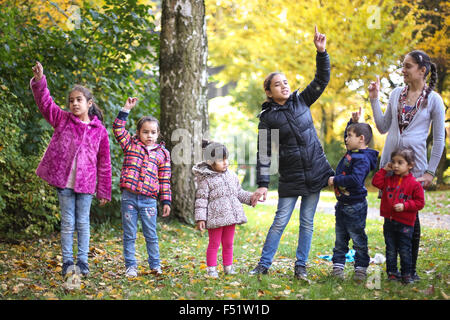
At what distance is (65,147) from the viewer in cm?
424

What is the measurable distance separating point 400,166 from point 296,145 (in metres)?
0.94

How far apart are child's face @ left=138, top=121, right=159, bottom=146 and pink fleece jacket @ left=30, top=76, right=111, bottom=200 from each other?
44cm

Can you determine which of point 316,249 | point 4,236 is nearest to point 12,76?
point 4,236

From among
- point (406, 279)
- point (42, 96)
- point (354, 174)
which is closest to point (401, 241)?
point (406, 279)

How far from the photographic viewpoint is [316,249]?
6.45 meters

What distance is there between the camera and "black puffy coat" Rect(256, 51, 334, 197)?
14.2 feet

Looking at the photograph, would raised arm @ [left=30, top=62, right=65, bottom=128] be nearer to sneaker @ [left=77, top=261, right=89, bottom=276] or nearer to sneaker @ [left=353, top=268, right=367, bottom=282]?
sneaker @ [left=77, top=261, right=89, bottom=276]

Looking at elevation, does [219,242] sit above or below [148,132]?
below

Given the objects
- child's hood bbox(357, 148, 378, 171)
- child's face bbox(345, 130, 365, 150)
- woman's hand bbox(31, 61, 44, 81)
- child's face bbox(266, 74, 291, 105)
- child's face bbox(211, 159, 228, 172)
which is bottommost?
child's face bbox(211, 159, 228, 172)

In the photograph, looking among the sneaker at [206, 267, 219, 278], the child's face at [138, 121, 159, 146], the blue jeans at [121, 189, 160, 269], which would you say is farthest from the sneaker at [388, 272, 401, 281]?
the child's face at [138, 121, 159, 146]

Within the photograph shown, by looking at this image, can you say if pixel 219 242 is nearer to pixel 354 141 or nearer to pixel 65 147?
pixel 354 141

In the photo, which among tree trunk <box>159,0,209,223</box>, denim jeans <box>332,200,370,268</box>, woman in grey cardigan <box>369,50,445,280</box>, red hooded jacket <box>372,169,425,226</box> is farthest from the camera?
tree trunk <box>159,0,209,223</box>

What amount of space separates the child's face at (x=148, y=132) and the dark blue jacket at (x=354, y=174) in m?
1.78

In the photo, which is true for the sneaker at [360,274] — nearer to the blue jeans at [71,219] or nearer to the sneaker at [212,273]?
the sneaker at [212,273]
